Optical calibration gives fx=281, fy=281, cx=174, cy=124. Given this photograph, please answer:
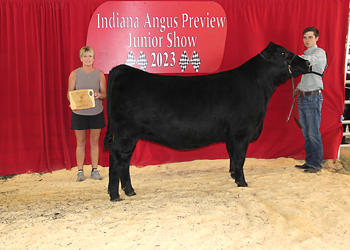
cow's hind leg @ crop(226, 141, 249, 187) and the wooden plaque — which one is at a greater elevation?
the wooden plaque

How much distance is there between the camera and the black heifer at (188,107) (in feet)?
9.89

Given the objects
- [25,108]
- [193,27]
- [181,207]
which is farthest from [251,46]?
[25,108]

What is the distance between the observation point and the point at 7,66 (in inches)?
164

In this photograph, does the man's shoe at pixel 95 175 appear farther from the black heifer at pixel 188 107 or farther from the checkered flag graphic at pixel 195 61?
the checkered flag graphic at pixel 195 61

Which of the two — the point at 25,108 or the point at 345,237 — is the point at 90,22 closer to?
the point at 25,108

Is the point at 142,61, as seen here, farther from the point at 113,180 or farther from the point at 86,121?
the point at 113,180

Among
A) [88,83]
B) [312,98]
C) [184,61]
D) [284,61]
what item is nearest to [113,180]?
[88,83]

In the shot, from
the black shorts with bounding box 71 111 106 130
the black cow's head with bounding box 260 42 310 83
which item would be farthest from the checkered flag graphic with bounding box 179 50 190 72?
the black shorts with bounding box 71 111 106 130

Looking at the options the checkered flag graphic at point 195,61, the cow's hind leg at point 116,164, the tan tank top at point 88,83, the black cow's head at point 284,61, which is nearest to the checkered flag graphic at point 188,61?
the checkered flag graphic at point 195,61

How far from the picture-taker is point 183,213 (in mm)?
2691

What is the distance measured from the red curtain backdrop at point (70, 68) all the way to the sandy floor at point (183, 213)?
0.57 metres

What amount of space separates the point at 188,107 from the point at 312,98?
6.51 feet

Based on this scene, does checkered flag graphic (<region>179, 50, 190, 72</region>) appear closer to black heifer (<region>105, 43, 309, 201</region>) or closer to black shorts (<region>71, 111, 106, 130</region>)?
black heifer (<region>105, 43, 309, 201</region>)

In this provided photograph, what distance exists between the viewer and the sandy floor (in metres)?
2.22
